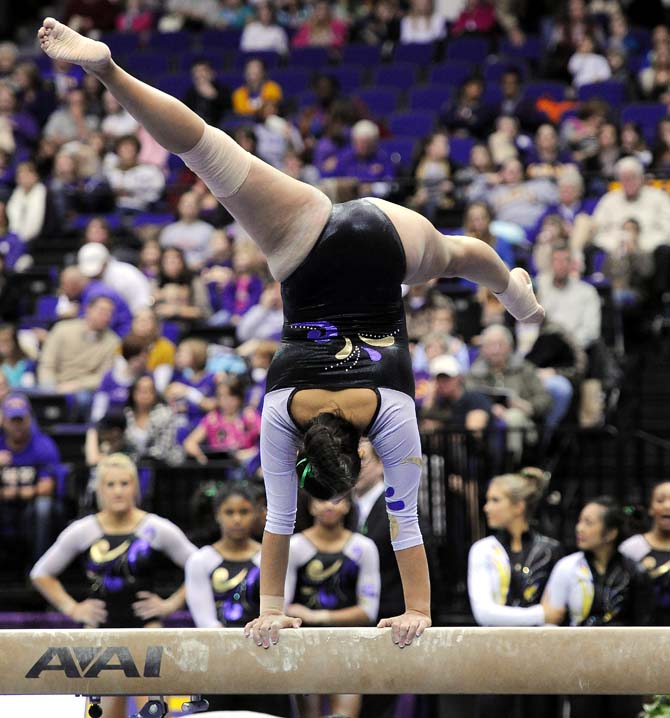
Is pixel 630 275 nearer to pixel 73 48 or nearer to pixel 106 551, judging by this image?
pixel 106 551

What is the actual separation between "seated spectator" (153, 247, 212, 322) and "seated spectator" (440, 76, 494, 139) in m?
3.39

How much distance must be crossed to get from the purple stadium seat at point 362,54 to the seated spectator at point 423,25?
323mm

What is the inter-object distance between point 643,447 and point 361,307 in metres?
4.18

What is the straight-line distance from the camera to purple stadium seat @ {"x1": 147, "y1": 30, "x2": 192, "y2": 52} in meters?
14.4

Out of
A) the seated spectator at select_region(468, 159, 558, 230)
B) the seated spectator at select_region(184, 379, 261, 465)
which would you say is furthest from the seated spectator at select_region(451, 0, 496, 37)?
the seated spectator at select_region(184, 379, 261, 465)

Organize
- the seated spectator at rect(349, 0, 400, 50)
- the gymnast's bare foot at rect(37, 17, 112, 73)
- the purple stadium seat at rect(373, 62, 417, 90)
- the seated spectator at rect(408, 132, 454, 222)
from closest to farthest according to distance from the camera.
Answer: the gymnast's bare foot at rect(37, 17, 112, 73), the seated spectator at rect(408, 132, 454, 222), the purple stadium seat at rect(373, 62, 417, 90), the seated spectator at rect(349, 0, 400, 50)

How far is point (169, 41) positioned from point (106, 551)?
9.39m

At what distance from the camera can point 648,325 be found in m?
9.20

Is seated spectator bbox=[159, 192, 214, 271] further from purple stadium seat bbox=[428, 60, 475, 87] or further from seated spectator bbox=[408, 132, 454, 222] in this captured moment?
purple stadium seat bbox=[428, 60, 475, 87]

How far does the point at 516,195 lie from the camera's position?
33.9ft

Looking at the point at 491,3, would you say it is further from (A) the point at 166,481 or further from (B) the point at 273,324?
(A) the point at 166,481

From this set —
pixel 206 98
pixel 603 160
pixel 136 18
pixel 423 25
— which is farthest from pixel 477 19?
pixel 136 18

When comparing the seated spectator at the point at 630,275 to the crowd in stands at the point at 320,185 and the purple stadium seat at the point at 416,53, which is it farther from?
the purple stadium seat at the point at 416,53

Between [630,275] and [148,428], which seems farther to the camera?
[630,275]
